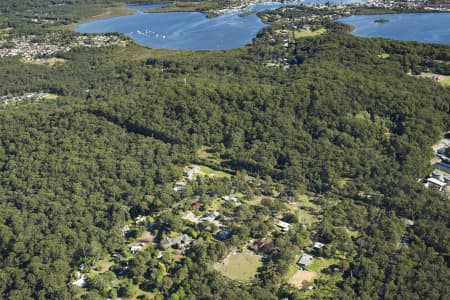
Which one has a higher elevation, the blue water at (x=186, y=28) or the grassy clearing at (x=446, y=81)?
the blue water at (x=186, y=28)

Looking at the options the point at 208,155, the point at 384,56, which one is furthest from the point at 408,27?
the point at 208,155

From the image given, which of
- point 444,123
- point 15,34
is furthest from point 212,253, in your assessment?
point 15,34

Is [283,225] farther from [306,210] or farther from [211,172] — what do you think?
[211,172]

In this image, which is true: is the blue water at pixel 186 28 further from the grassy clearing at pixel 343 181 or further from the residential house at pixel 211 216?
the residential house at pixel 211 216

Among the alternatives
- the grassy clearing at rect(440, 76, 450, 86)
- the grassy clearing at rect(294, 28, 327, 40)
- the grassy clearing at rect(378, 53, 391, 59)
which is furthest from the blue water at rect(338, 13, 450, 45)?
the grassy clearing at rect(440, 76, 450, 86)

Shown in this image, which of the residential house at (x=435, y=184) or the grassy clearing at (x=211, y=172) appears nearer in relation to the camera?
the residential house at (x=435, y=184)

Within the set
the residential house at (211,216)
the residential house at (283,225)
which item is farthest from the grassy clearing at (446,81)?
the residential house at (211,216)
